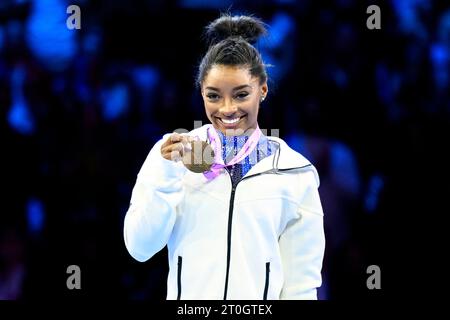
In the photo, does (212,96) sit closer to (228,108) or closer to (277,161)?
(228,108)

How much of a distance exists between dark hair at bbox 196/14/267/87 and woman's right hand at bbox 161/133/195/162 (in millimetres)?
220

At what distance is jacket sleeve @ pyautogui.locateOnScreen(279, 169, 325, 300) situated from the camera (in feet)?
5.26

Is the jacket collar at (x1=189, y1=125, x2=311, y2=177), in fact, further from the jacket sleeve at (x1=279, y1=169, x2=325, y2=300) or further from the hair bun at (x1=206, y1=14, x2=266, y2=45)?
the hair bun at (x1=206, y1=14, x2=266, y2=45)

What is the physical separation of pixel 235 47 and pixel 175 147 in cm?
33

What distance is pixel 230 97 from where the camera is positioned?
159 centimetres

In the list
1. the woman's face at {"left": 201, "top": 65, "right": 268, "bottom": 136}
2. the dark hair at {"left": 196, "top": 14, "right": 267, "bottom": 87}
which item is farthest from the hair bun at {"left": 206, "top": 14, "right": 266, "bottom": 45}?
the woman's face at {"left": 201, "top": 65, "right": 268, "bottom": 136}

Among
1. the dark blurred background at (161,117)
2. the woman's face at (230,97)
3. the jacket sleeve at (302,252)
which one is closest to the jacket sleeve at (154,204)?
the woman's face at (230,97)

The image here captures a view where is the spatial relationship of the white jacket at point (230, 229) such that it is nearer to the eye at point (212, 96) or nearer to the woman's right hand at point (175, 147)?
the woman's right hand at point (175, 147)

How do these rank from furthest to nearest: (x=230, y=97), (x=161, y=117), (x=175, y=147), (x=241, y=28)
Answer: (x=161, y=117)
(x=241, y=28)
(x=230, y=97)
(x=175, y=147)

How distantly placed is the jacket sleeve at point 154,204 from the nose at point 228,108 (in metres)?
0.17

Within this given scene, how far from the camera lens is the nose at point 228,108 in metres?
1.58

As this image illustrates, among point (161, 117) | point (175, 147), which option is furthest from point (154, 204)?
point (161, 117)

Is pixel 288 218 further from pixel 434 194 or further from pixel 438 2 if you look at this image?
pixel 438 2

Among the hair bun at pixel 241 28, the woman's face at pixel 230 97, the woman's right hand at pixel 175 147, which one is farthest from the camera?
the hair bun at pixel 241 28
